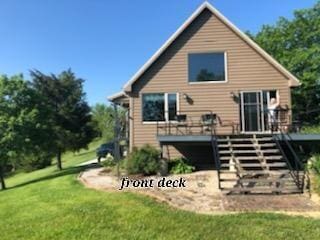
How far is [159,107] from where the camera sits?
60.5 feet

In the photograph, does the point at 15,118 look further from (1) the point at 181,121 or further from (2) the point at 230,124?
(2) the point at 230,124

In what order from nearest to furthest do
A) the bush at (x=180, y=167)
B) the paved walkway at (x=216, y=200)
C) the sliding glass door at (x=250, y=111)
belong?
the paved walkway at (x=216, y=200) < the bush at (x=180, y=167) < the sliding glass door at (x=250, y=111)

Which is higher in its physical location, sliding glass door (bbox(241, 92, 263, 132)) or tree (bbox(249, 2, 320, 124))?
tree (bbox(249, 2, 320, 124))

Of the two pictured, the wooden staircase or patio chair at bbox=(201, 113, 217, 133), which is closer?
the wooden staircase

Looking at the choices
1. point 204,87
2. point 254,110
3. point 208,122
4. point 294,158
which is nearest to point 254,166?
point 294,158

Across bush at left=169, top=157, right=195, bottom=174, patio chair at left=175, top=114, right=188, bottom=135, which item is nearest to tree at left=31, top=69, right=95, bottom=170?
patio chair at left=175, top=114, right=188, bottom=135

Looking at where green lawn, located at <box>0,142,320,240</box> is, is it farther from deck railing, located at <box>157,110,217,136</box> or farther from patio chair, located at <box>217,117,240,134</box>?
patio chair, located at <box>217,117,240,134</box>

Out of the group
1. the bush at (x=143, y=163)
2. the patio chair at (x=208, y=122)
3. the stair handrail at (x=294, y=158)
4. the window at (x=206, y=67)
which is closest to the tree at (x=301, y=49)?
the window at (x=206, y=67)

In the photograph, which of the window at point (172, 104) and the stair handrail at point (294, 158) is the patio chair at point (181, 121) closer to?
the window at point (172, 104)

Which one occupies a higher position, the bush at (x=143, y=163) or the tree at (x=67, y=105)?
the tree at (x=67, y=105)

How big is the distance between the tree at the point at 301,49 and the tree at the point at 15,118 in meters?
19.9

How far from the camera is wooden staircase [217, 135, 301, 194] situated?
11680mm

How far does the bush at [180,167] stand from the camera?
16436mm

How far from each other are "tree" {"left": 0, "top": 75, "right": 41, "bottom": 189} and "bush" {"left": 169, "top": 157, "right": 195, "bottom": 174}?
27.8 feet
